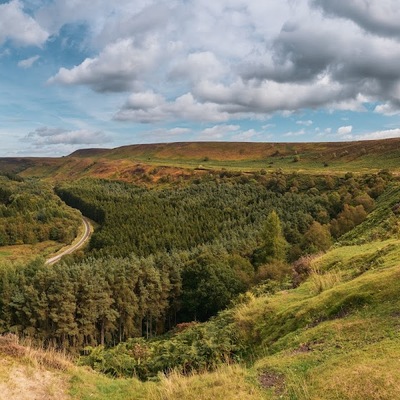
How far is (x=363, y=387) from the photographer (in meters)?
11.1

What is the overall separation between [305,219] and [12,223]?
425 ft

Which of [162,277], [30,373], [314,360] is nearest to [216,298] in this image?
[162,277]

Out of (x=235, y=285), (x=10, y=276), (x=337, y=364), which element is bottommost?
(x=235, y=285)

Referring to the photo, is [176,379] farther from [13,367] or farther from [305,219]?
[305,219]

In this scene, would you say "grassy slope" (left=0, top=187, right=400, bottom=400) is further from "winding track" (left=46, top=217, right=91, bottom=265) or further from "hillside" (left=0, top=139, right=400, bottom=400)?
"winding track" (left=46, top=217, right=91, bottom=265)

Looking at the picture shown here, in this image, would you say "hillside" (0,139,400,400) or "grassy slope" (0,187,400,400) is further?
"hillside" (0,139,400,400)

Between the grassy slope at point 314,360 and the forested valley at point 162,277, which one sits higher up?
the grassy slope at point 314,360

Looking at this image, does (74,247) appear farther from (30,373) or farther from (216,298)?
(30,373)

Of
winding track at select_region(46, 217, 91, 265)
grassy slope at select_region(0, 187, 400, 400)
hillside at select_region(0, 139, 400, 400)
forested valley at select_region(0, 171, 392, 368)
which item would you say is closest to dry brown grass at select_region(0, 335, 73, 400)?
hillside at select_region(0, 139, 400, 400)

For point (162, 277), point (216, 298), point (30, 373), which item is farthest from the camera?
point (162, 277)

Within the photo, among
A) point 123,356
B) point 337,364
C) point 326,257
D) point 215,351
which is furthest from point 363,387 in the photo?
point 326,257

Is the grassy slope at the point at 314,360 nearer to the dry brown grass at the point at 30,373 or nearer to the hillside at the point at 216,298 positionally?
the hillside at the point at 216,298

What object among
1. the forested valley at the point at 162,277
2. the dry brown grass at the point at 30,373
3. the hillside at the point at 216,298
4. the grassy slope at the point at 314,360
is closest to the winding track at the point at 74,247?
the hillside at the point at 216,298

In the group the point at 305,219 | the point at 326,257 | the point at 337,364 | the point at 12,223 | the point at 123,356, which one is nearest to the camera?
the point at 337,364
